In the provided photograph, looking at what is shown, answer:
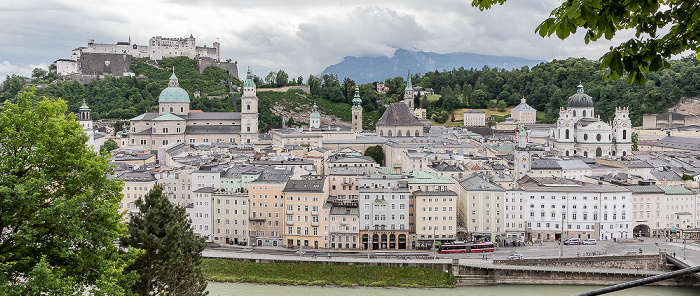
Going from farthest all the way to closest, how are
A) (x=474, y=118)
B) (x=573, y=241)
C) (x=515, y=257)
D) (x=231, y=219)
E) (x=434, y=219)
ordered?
(x=474, y=118) → (x=231, y=219) → (x=573, y=241) → (x=434, y=219) → (x=515, y=257)

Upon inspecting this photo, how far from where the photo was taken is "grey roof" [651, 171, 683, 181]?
36.5 meters

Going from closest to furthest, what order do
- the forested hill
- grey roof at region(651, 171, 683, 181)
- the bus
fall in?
the bus < grey roof at region(651, 171, 683, 181) < the forested hill

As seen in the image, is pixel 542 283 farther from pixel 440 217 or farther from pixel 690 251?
pixel 690 251

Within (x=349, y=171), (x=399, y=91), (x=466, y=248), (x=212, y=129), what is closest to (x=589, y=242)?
(x=466, y=248)

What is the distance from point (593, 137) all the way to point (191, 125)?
3372cm

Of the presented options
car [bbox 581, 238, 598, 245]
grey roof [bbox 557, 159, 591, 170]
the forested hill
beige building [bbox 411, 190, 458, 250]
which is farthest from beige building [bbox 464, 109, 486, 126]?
beige building [bbox 411, 190, 458, 250]

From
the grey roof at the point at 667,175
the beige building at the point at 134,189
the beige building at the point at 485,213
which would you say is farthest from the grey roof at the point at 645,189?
the beige building at the point at 134,189

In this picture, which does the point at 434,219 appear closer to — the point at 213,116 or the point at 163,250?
the point at 163,250

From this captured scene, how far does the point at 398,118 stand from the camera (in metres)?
58.4

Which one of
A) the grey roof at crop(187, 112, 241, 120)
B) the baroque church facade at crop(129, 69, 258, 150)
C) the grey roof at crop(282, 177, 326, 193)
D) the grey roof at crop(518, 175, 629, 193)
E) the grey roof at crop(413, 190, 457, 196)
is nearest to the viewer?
the grey roof at crop(282, 177, 326, 193)

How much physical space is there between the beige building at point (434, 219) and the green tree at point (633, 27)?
89.1 ft

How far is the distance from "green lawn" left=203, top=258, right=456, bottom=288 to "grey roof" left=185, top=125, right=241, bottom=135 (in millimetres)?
30557

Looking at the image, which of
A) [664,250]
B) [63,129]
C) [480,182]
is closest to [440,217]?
[480,182]

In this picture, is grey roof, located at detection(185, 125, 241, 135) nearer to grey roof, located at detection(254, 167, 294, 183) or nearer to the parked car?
grey roof, located at detection(254, 167, 294, 183)
